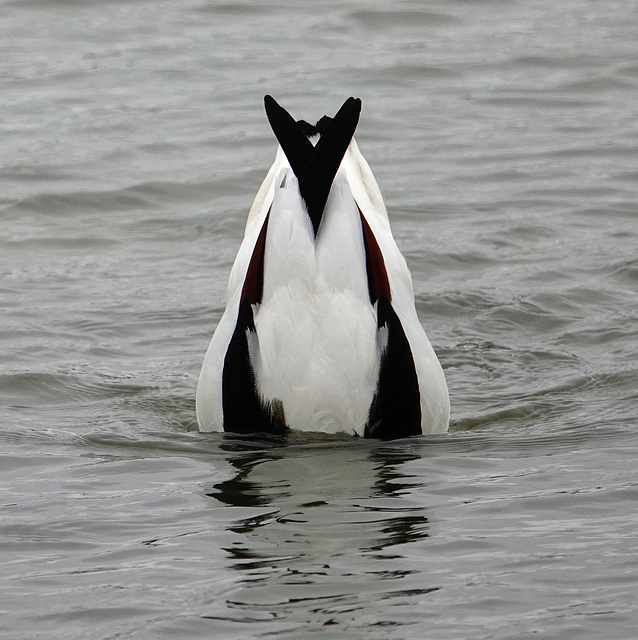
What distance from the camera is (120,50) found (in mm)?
13086

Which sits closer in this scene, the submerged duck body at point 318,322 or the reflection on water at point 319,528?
the reflection on water at point 319,528

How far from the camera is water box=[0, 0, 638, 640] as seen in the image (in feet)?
11.5

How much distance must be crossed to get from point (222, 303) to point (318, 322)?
292cm

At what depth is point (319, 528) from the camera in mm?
3908

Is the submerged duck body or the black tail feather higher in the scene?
the black tail feather

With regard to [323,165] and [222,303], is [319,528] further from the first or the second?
[222,303]

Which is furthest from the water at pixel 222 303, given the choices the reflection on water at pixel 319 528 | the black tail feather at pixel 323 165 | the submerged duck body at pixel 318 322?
the black tail feather at pixel 323 165

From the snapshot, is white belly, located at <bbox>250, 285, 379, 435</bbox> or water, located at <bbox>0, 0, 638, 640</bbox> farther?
white belly, located at <bbox>250, 285, 379, 435</bbox>

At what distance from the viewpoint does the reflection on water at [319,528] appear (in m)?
3.40

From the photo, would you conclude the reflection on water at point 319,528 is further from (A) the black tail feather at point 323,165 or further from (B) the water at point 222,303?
(A) the black tail feather at point 323,165

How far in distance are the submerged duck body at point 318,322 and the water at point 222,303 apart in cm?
14

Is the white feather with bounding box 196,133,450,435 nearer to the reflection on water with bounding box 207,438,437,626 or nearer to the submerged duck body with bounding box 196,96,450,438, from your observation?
the submerged duck body with bounding box 196,96,450,438

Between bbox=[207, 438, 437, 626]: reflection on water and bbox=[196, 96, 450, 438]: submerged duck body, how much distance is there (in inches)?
5.5

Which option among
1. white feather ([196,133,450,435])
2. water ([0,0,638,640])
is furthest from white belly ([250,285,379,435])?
water ([0,0,638,640])
